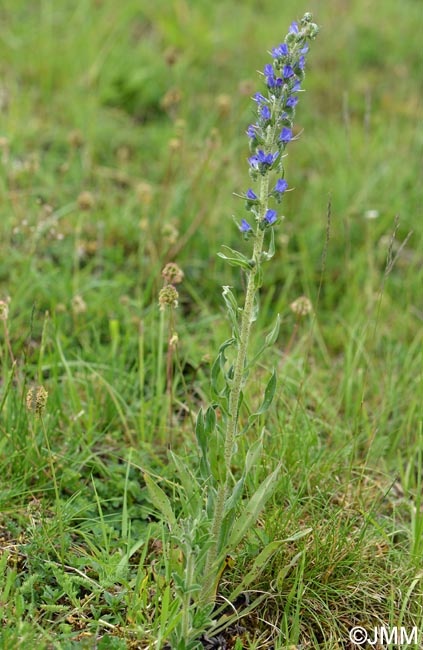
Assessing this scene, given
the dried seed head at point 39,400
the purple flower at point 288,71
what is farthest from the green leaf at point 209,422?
the purple flower at point 288,71

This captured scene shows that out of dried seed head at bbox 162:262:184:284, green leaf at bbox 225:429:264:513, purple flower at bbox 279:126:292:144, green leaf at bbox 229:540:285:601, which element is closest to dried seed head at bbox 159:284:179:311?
dried seed head at bbox 162:262:184:284

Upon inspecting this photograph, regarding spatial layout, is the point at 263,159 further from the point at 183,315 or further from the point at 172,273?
the point at 183,315

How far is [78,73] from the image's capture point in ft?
15.7

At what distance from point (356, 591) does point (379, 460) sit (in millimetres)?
658

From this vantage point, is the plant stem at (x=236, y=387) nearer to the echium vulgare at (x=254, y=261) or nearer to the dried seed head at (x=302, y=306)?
the echium vulgare at (x=254, y=261)

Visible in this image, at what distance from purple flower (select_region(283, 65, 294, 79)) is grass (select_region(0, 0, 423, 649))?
0.97ft

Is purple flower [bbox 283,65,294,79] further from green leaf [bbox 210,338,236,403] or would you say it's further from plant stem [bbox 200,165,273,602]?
green leaf [bbox 210,338,236,403]

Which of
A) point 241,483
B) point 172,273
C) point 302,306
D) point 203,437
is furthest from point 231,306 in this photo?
point 302,306

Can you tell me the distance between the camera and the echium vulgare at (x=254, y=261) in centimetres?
171

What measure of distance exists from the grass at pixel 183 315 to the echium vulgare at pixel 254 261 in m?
0.16

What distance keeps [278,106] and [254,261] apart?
0.37 m

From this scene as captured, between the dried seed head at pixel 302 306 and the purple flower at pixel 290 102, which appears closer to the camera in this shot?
the purple flower at pixel 290 102

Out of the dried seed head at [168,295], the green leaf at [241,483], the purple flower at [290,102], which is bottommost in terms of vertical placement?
the green leaf at [241,483]

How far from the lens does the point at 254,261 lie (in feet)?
5.81
